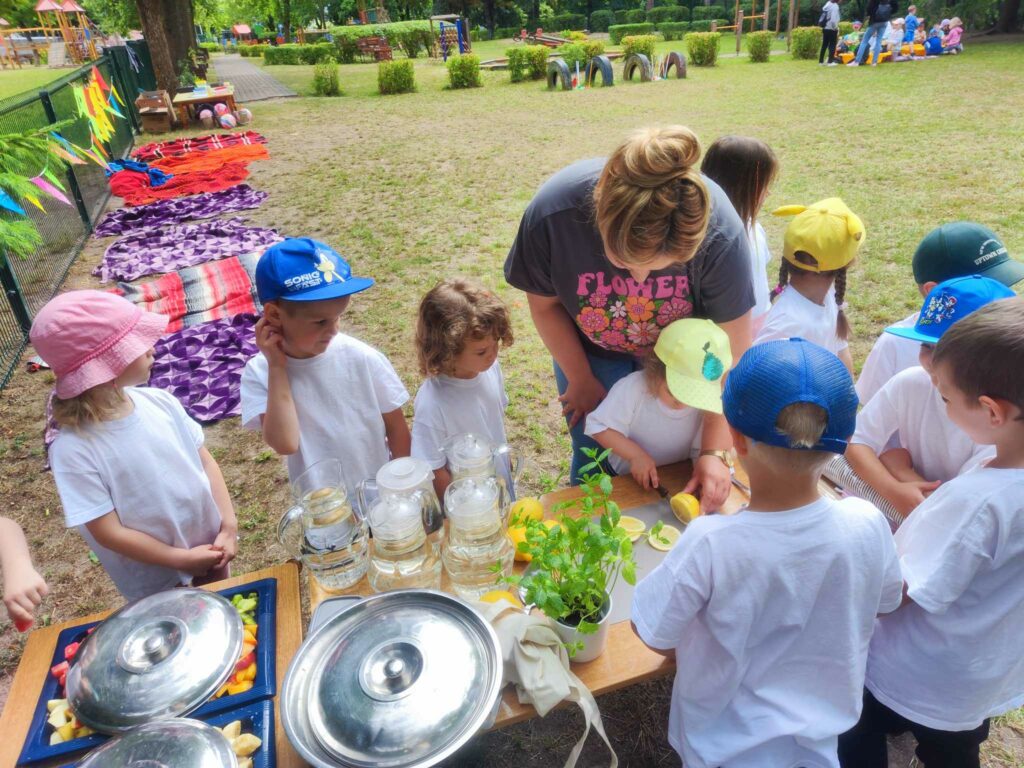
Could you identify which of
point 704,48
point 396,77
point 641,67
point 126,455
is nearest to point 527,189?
point 126,455

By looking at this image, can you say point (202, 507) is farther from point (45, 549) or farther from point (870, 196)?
point (870, 196)

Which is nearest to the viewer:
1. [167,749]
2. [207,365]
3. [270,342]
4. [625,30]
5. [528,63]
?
[167,749]

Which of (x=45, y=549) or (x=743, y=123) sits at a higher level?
(x=743, y=123)

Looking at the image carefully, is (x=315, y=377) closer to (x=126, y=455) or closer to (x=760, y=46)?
(x=126, y=455)

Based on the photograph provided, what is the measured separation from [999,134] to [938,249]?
9.53 meters

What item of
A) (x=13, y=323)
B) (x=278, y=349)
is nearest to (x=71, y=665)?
(x=278, y=349)

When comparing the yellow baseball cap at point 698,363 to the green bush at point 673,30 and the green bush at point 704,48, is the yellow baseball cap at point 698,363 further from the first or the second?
the green bush at point 673,30

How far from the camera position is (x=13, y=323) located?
17.6 ft

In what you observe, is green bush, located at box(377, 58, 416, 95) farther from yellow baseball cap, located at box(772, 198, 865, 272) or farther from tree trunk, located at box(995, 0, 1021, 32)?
tree trunk, located at box(995, 0, 1021, 32)

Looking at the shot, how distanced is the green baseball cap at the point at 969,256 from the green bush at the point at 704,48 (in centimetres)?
2014

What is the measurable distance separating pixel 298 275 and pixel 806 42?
22.6 m

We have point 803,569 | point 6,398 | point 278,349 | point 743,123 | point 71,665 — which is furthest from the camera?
point 743,123

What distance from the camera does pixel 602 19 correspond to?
4294 centimetres

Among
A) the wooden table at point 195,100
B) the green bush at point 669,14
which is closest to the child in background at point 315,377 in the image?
the wooden table at point 195,100
